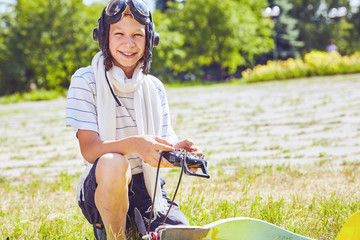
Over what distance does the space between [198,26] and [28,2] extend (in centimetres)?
983

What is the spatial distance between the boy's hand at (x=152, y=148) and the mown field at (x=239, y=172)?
0.72 metres

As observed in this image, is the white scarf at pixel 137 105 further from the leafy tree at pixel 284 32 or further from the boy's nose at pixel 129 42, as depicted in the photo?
the leafy tree at pixel 284 32

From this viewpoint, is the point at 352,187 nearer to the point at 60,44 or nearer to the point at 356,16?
the point at 60,44

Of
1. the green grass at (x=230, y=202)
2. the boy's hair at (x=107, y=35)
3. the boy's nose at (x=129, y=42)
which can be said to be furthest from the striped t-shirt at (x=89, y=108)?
the green grass at (x=230, y=202)

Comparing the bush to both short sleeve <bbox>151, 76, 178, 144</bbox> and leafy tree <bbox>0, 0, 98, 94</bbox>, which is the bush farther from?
short sleeve <bbox>151, 76, 178, 144</bbox>

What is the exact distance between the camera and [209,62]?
29.0 metres

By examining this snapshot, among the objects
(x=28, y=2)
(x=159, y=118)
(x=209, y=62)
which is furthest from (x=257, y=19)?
(x=159, y=118)

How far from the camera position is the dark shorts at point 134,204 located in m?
1.92

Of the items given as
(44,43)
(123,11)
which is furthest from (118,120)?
(44,43)

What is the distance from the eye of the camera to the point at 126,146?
5.85 ft

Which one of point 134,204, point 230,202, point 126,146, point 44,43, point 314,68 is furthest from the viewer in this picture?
point 44,43

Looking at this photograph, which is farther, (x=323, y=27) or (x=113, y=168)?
(x=323, y=27)

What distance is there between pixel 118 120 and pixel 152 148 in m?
0.51

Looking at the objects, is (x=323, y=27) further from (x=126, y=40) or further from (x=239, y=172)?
(x=126, y=40)
